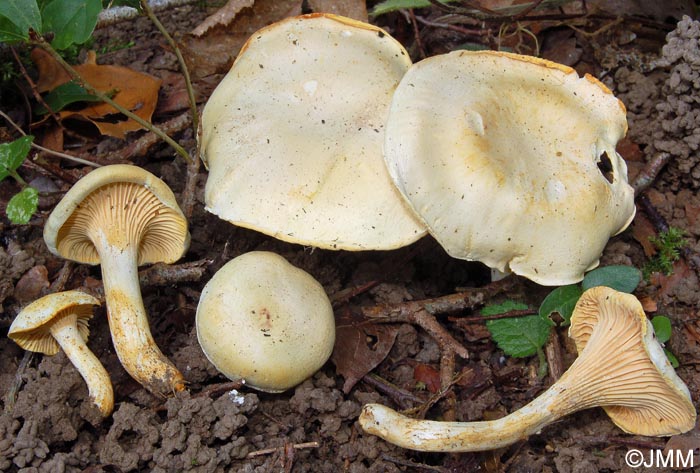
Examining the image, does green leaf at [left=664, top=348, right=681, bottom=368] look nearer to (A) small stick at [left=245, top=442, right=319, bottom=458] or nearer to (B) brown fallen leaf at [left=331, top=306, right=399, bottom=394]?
(B) brown fallen leaf at [left=331, top=306, right=399, bottom=394]

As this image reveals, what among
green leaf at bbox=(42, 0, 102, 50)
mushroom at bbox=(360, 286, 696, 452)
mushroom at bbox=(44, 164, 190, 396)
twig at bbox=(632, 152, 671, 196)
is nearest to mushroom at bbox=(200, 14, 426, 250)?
mushroom at bbox=(44, 164, 190, 396)

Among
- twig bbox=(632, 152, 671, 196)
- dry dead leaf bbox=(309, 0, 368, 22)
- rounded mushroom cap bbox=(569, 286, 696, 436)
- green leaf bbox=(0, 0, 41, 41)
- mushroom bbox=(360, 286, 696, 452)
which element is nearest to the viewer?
rounded mushroom cap bbox=(569, 286, 696, 436)

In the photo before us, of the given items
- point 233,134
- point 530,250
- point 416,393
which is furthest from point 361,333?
point 233,134

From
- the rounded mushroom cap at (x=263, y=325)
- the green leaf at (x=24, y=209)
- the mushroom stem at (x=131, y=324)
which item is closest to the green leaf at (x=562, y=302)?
the rounded mushroom cap at (x=263, y=325)

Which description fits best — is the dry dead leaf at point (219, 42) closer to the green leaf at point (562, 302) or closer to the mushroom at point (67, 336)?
the mushroom at point (67, 336)

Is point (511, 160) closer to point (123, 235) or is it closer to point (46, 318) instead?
point (123, 235)

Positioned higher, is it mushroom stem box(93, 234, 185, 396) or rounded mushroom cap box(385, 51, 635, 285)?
rounded mushroom cap box(385, 51, 635, 285)
